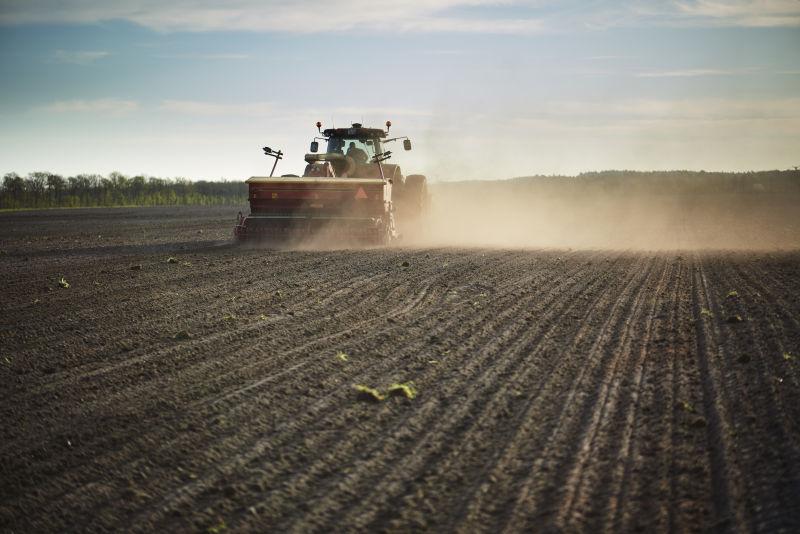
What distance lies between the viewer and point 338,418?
4.48 metres

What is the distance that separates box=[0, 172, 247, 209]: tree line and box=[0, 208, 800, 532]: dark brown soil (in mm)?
55197

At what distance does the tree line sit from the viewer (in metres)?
57.5

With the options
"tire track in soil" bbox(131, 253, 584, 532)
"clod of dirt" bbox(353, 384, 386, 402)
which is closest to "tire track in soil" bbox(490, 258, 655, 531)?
"clod of dirt" bbox(353, 384, 386, 402)

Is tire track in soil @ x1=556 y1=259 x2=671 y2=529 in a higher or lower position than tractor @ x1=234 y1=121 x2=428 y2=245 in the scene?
lower

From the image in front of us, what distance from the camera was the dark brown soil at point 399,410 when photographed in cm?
334

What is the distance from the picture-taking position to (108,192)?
66.2 meters

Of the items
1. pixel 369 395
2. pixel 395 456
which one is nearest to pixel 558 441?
pixel 395 456

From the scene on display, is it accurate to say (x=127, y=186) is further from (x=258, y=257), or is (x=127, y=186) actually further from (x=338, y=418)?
(x=338, y=418)

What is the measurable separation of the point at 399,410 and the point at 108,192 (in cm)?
6864

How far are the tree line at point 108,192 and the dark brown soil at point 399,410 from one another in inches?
2173

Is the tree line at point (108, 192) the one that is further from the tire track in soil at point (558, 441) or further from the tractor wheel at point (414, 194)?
the tire track in soil at point (558, 441)

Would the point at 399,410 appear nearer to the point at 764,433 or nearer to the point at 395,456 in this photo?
the point at 395,456

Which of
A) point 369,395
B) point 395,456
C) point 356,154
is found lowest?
point 395,456

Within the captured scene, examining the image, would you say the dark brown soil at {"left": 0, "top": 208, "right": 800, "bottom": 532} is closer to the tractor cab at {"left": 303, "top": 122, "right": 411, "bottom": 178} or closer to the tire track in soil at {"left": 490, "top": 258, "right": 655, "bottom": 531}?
the tire track in soil at {"left": 490, "top": 258, "right": 655, "bottom": 531}
